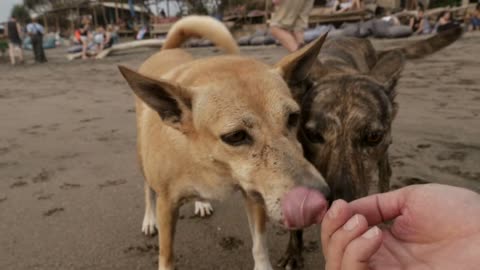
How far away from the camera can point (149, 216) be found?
3.48m

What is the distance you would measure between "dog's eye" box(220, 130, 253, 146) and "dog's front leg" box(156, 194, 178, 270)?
0.70 m

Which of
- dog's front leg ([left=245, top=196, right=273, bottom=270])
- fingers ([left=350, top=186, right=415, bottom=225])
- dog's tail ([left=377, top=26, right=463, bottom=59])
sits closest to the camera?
fingers ([left=350, top=186, right=415, bottom=225])

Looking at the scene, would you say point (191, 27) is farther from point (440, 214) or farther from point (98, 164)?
point (440, 214)

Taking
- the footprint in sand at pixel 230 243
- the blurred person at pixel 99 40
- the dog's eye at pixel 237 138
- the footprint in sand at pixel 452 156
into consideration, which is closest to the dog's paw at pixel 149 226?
the footprint in sand at pixel 230 243

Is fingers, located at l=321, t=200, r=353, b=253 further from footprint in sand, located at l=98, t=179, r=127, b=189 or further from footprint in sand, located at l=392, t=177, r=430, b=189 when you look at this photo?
footprint in sand, located at l=98, t=179, r=127, b=189

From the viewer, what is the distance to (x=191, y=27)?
394 cm

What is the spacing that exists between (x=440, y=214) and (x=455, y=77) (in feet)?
23.8

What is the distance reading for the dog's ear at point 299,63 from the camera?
252 centimetres

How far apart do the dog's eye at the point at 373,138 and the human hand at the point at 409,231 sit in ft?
3.18

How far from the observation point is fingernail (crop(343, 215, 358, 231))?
1.34 m

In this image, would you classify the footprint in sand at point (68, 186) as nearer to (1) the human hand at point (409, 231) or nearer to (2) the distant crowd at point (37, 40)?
(1) the human hand at point (409, 231)

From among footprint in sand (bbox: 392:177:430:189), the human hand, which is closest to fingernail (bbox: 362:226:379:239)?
the human hand

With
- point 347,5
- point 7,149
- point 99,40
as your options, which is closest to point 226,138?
point 7,149

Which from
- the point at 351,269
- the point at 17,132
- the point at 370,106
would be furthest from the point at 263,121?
the point at 17,132
